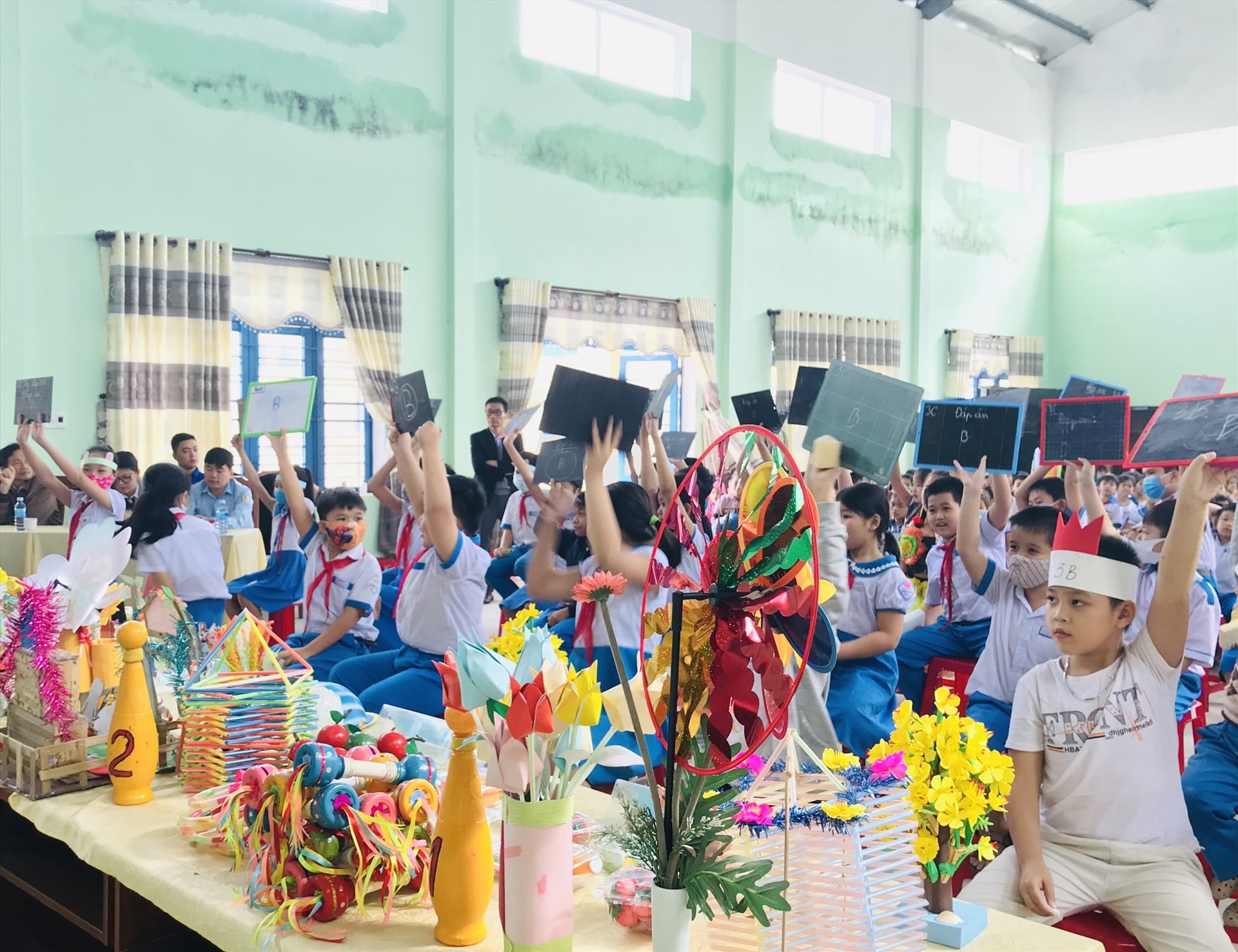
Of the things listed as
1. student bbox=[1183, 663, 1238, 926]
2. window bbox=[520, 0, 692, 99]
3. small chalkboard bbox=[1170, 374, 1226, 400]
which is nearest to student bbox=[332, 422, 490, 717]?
student bbox=[1183, 663, 1238, 926]

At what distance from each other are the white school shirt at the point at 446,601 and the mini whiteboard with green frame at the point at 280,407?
130cm

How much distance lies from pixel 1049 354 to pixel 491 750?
590 inches

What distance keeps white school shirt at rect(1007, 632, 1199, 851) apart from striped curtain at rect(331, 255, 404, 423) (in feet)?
21.7

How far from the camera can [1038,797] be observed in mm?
2209

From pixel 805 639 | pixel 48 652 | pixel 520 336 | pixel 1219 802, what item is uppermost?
pixel 520 336

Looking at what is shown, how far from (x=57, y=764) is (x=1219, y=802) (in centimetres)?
237

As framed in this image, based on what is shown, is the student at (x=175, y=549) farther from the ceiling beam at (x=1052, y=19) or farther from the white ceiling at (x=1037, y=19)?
the ceiling beam at (x=1052, y=19)

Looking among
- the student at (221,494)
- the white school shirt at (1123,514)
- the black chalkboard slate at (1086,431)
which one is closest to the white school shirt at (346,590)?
the black chalkboard slate at (1086,431)

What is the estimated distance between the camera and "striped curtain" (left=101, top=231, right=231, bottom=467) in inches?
279

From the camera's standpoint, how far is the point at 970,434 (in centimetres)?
434

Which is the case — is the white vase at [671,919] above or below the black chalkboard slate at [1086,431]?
below

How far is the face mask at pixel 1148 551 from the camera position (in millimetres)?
3977

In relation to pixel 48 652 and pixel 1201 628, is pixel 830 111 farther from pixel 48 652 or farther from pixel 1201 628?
pixel 48 652

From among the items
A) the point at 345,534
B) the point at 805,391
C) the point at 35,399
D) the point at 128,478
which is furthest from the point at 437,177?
the point at 345,534
